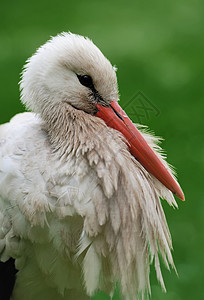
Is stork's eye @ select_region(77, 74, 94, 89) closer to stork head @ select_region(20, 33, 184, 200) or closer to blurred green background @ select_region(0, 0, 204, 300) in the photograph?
stork head @ select_region(20, 33, 184, 200)

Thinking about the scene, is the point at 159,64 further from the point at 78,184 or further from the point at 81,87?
the point at 78,184

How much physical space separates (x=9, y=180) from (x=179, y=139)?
2058 millimetres

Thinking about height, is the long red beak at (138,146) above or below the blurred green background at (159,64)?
above

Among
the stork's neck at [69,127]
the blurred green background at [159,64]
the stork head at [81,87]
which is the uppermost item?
the stork head at [81,87]

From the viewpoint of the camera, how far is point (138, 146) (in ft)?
6.07

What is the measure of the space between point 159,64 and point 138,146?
268 centimetres

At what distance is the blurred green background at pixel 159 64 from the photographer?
297 cm

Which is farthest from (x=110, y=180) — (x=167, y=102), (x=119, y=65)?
(x=119, y=65)

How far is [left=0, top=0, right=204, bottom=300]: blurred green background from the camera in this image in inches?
117

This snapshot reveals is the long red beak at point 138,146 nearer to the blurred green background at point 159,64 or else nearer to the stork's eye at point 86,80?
the stork's eye at point 86,80

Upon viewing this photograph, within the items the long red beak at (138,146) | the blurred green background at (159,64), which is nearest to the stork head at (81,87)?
the long red beak at (138,146)

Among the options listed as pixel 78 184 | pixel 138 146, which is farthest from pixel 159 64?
pixel 78 184

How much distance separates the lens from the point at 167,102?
13.1 ft

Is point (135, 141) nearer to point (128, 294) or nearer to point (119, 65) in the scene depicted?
point (128, 294)
